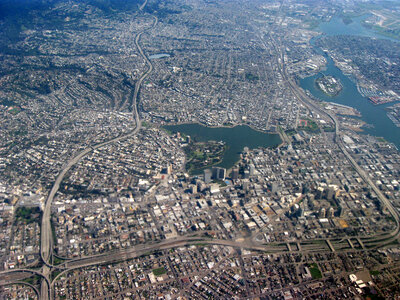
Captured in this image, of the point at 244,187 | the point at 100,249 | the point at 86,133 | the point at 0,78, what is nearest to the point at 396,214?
the point at 244,187

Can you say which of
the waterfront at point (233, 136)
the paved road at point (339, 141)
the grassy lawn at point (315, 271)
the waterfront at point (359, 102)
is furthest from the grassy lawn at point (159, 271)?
the waterfront at point (359, 102)

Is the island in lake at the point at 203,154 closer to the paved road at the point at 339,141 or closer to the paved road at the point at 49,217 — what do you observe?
the paved road at the point at 49,217

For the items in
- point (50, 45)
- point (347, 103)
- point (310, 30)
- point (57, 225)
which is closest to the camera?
point (57, 225)

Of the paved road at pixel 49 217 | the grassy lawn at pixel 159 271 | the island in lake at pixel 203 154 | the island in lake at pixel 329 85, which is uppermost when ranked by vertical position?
the island in lake at pixel 329 85

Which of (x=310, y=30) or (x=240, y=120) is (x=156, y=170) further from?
(x=310, y=30)

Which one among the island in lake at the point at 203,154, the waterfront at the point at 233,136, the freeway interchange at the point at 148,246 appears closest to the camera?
the freeway interchange at the point at 148,246

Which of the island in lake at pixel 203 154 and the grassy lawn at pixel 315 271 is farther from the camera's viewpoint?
the island in lake at pixel 203 154
